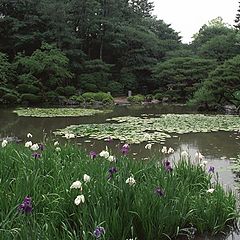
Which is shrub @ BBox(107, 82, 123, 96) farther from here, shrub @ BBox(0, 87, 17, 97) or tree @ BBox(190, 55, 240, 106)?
tree @ BBox(190, 55, 240, 106)

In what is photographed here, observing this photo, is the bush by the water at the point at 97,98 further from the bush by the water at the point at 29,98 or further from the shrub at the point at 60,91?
the bush by the water at the point at 29,98

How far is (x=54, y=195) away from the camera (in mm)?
3457

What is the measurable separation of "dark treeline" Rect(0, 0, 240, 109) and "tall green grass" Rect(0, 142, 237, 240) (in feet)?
50.4

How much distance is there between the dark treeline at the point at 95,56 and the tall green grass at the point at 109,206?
605 inches

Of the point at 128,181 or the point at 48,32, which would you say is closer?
the point at 128,181

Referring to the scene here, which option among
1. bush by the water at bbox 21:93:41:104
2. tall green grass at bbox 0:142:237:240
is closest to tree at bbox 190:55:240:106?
bush by the water at bbox 21:93:41:104

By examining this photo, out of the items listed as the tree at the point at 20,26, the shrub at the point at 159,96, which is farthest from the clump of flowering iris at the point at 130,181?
the shrub at the point at 159,96

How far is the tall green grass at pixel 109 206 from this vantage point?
9.34 ft

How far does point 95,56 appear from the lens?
3475 cm

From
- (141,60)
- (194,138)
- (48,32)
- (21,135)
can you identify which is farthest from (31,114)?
(141,60)

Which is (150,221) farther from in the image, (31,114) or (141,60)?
(141,60)

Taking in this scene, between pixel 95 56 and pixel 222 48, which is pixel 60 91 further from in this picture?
pixel 222 48

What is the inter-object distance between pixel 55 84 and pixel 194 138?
1778cm

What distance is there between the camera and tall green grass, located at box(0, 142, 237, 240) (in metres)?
2.85
